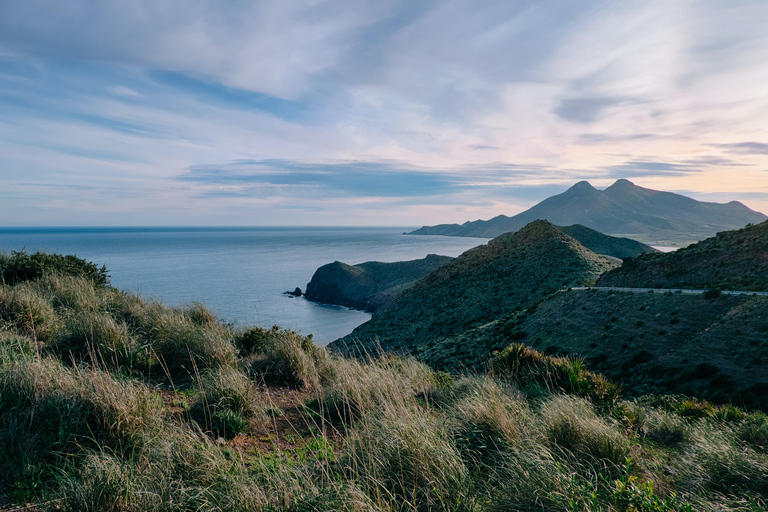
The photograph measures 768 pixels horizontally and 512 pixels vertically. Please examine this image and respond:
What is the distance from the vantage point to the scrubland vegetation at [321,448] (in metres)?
3.14

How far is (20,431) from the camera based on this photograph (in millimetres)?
3879

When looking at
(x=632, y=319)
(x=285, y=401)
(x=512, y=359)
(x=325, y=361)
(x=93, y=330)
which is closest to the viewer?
(x=285, y=401)

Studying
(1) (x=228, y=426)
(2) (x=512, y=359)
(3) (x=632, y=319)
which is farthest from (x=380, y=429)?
(3) (x=632, y=319)

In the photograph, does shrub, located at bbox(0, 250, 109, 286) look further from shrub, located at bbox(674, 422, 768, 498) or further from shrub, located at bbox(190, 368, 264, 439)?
shrub, located at bbox(674, 422, 768, 498)

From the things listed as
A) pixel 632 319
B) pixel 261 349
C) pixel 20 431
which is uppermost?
pixel 20 431

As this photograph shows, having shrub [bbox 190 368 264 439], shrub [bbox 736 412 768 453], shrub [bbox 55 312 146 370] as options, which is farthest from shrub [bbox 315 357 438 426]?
shrub [bbox 736 412 768 453]

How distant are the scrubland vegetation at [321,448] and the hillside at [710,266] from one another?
3292 centimetres

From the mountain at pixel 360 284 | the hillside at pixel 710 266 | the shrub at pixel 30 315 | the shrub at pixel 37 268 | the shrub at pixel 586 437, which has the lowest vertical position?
the mountain at pixel 360 284

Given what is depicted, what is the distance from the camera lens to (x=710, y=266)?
36406 millimetres

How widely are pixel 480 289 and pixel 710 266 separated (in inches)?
1052

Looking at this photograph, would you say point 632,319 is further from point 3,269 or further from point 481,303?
point 3,269

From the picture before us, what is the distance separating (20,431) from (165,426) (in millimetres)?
1321

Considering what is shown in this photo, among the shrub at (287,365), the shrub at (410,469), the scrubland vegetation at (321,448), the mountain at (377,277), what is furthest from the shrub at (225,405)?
the mountain at (377,277)

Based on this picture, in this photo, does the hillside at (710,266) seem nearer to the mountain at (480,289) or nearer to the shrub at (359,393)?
the mountain at (480,289)
